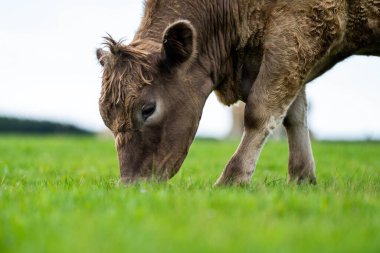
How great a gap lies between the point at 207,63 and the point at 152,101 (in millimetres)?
851

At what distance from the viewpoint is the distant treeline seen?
3538 centimetres

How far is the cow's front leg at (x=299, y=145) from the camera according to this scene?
692 cm

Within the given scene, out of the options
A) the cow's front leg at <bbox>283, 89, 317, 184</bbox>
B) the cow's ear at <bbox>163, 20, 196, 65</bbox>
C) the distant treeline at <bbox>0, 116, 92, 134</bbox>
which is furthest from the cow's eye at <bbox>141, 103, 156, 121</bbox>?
the distant treeline at <bbox>0, 116, 92, 134</bbox>

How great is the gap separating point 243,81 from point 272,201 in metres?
2.70

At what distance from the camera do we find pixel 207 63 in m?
6.20

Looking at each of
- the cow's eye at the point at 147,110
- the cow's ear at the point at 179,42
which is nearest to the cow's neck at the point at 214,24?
the cow's ear at the point at 179,42

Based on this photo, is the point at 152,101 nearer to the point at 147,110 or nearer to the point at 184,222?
the point at 147,110

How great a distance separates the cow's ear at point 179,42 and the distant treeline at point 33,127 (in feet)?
100.0

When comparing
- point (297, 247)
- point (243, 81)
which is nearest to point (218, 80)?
point (243, 81)

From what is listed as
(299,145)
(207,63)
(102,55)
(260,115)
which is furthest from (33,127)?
(260,115)

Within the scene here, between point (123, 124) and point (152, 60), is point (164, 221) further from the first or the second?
point (152, 60)

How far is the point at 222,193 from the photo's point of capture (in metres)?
4.48

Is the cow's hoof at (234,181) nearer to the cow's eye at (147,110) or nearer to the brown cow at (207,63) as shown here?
the brown cow at (207,63)

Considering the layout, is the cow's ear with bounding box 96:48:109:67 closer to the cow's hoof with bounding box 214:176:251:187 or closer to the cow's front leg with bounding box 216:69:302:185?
the cow's front leg with bounding box 216:69:302:185
